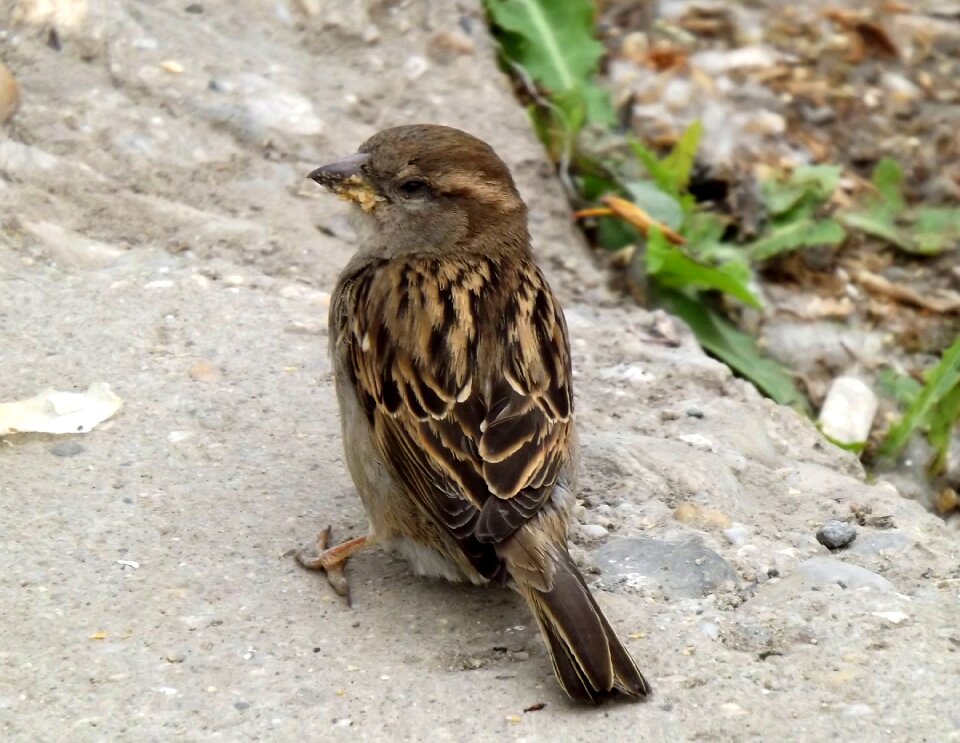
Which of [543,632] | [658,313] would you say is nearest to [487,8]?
[658,313]

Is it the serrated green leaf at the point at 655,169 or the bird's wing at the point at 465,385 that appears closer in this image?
the bird's wing at the point at 465,385

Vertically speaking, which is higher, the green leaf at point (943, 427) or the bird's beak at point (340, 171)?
the bird's beak at point (340, 171)

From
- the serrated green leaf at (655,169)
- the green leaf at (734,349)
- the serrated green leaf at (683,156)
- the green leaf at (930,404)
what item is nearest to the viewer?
the green leaf at (930,404)

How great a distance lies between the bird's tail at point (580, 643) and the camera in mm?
3045

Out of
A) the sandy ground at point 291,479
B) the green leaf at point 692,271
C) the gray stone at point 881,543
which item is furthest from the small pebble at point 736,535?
the green leaf at point 692,271

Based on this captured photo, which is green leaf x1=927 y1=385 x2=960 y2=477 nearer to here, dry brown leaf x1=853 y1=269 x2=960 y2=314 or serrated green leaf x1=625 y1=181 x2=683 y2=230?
dry brown leaf x1=853 y1=269 x2=960 y2=314

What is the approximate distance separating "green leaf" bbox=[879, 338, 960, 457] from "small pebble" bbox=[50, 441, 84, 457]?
2599 millimetres

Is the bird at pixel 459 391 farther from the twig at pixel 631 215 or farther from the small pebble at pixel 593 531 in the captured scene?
the twig at pixel 631 215

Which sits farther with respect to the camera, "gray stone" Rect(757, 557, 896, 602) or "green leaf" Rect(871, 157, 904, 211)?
"green leaf" Rect(871, 157, 904, 211)

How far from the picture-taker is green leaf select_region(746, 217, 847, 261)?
576cm

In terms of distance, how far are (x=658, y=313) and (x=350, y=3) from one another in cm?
183

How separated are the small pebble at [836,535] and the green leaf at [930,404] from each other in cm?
117

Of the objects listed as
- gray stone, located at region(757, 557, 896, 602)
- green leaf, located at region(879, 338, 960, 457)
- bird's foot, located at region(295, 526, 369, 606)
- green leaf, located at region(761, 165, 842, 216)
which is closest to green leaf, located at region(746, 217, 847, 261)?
green leaf, located at region(761, 165, 842, 216)

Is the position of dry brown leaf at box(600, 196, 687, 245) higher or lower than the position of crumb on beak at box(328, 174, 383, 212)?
lower
